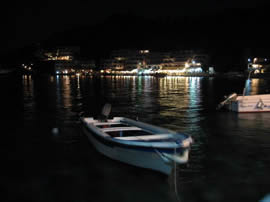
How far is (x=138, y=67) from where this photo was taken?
17200 cm

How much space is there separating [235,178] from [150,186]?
110 inches

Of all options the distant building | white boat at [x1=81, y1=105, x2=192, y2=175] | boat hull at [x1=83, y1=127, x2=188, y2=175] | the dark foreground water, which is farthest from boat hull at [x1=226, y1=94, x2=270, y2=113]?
the distant building

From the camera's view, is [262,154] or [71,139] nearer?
[262,154]

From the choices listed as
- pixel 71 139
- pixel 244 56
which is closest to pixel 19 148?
pixel 71 139

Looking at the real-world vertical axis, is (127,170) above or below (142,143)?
below

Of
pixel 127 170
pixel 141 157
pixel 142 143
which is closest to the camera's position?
pixel 142 143

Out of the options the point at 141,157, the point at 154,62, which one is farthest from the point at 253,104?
the point at 154,62

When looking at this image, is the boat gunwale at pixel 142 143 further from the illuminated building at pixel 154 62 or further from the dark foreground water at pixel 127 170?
the illuminated building at pixel 154 62

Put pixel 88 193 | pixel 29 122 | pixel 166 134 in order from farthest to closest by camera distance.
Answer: pixel 29 122 < pixel 166 134 < pixel 88 193

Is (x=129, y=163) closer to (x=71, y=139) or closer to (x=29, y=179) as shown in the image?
(x=29, y=179)

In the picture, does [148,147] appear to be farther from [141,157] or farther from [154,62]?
[154,62]

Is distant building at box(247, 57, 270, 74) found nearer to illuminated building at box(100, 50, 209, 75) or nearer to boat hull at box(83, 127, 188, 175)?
illuminated building at box(100, 50, 209, 75)

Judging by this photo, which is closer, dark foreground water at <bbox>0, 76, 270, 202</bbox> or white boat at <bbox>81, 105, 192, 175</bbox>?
white boat at <bbox>81, 105, 192, 175</bbox>

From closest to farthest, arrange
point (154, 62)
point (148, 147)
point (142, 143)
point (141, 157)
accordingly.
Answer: point (148, 147), point (142, 143), point (141, 157), point (154, 62)
